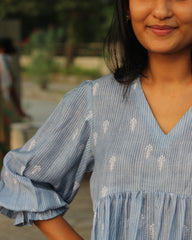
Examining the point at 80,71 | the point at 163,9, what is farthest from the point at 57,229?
the point at 80,71

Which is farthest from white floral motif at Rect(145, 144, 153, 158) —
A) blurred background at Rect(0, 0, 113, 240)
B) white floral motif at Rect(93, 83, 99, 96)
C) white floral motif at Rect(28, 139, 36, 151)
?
blurred background at Rect(0, 0, 113, 240)

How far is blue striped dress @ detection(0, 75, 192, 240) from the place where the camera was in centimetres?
150

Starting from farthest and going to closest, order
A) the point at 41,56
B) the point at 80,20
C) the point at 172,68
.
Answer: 1. the point at 80,20
2. the point at 41,56
3. the point at 172,68

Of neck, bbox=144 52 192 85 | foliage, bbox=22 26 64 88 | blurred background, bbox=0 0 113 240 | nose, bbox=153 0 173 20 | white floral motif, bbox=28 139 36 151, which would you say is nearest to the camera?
nose, bbox=153 0 173 20

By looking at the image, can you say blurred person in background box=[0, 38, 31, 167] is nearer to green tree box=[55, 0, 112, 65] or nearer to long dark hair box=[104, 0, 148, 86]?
long dark hair box=[104, 0, 148, 86]

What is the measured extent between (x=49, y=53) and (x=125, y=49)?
17545 millimetres

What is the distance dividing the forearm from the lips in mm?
589

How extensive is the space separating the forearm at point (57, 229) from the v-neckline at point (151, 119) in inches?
14.9

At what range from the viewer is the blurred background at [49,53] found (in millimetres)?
8539

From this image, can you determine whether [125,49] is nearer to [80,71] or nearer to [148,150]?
[148,150]

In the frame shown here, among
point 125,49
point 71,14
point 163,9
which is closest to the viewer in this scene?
point 163,9

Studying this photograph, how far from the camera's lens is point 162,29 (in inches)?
59.9

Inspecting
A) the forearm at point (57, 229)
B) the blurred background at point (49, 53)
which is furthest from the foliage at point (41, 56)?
the forearm at point (57, 229)

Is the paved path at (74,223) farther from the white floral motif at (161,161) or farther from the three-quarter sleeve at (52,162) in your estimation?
the white floral motif at (161,161)
